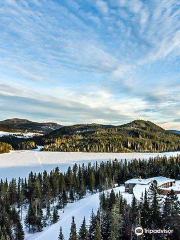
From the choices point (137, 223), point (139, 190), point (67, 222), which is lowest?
point (67, 222)

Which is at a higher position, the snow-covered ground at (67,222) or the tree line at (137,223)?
the tree line at (137,223)

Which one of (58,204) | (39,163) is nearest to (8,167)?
(39,163)

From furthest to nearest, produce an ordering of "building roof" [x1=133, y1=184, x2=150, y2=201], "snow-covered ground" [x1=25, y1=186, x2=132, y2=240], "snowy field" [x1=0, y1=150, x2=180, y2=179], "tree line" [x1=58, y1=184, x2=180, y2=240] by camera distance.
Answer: "snowy field" [x1=0, y1=150, x2=180, y2=179]
"building roof" [x1=133, y1=184, x2=150, y2=201]
"snow-covered ground" [x1=25, y1=186, x2=132, y2=240]
"tree line" [x1=58, y1=184, x2=180, y2=240]

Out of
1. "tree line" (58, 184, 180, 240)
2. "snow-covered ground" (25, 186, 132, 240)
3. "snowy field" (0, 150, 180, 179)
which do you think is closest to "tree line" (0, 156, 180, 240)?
"snow-covered ground" (25, 186, 132, 240)

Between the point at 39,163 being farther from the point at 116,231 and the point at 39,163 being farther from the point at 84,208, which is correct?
the point at 116,231

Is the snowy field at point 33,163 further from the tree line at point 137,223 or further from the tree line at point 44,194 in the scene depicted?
the tree line at point 137,223

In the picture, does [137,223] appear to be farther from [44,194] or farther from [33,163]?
[33,163]

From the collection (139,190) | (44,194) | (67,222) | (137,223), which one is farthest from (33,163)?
(137,223)

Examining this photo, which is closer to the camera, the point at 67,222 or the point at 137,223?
the point at 137,223

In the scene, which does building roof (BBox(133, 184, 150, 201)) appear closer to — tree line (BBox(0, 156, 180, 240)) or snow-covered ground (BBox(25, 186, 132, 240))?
snow-covered ground (BBox(25, 186, 132, 240))

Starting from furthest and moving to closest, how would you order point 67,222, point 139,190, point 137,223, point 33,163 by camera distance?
1. point 33,163
2. point 139,190
3. point 67,222
4. point 137,223

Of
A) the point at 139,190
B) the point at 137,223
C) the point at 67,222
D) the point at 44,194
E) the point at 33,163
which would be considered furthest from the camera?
the point at 33,163

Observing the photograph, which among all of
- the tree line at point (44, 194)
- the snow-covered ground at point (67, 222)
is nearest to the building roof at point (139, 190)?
the snow-covered ground at point (67, 222)

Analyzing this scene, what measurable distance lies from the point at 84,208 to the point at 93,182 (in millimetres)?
30416
